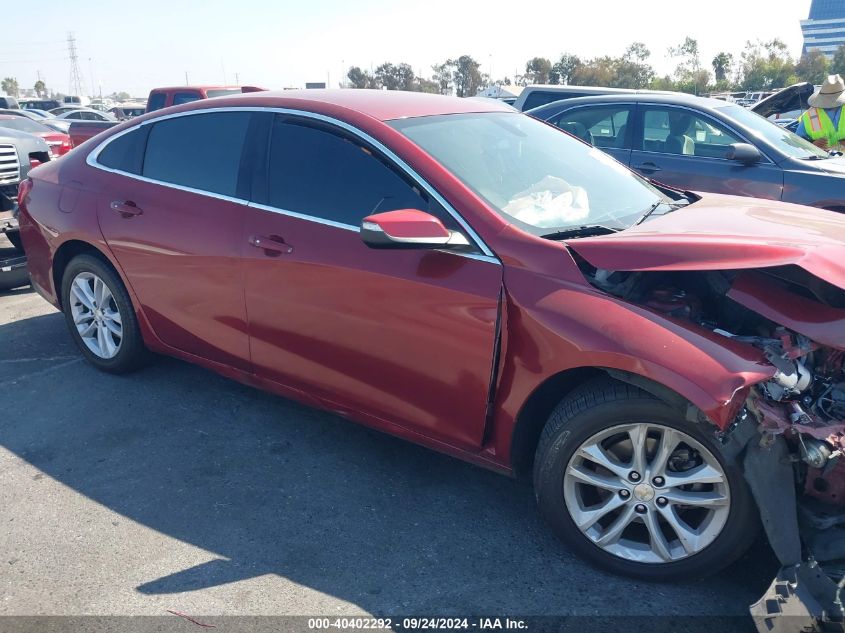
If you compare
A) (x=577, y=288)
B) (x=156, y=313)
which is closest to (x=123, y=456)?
(x=156, y=313)

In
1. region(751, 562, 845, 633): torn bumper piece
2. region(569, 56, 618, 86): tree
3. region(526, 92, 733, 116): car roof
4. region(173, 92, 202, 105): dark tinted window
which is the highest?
region(569, 56, 618, 86): tree

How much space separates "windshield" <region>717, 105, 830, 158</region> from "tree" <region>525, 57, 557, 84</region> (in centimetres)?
6144

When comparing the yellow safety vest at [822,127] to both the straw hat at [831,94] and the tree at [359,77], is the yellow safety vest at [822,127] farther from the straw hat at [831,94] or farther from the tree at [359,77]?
A: the tree at [359,77]

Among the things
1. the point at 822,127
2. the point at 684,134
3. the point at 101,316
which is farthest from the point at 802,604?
the point at 822,127

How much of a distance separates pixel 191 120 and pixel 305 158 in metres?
0.98

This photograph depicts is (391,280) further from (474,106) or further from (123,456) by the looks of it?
(123,456)

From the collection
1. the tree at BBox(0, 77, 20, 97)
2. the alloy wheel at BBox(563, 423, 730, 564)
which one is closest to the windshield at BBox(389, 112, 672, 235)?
the alloy wheel at BBox(563, 423, 730, 564)

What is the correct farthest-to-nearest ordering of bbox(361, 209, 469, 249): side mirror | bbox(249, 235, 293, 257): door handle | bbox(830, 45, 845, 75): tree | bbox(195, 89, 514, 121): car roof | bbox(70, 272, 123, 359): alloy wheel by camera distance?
bbox(830, 45, 845, 75): tree → bbox(70, 272, 123, 359): alloy wheel → bbox(195, 89, 514, 121): car roof → bbox(249, 235, 293, 257): door handle → bbox(361, 209, 469, 249): side mirror

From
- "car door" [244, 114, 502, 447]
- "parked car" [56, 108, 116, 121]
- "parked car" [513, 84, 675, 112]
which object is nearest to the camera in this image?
"car door" [244, 114, 502, 447]

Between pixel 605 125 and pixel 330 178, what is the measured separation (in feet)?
15.0

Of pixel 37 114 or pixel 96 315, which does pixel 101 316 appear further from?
pixel 37 114

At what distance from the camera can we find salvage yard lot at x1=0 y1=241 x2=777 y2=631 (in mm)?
2631

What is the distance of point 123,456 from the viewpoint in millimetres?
3625

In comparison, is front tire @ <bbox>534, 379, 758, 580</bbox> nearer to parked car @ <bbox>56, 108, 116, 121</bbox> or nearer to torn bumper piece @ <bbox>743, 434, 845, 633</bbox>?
torn bumper piece @ <bbox>743, 434, 845, 633</bbox>
